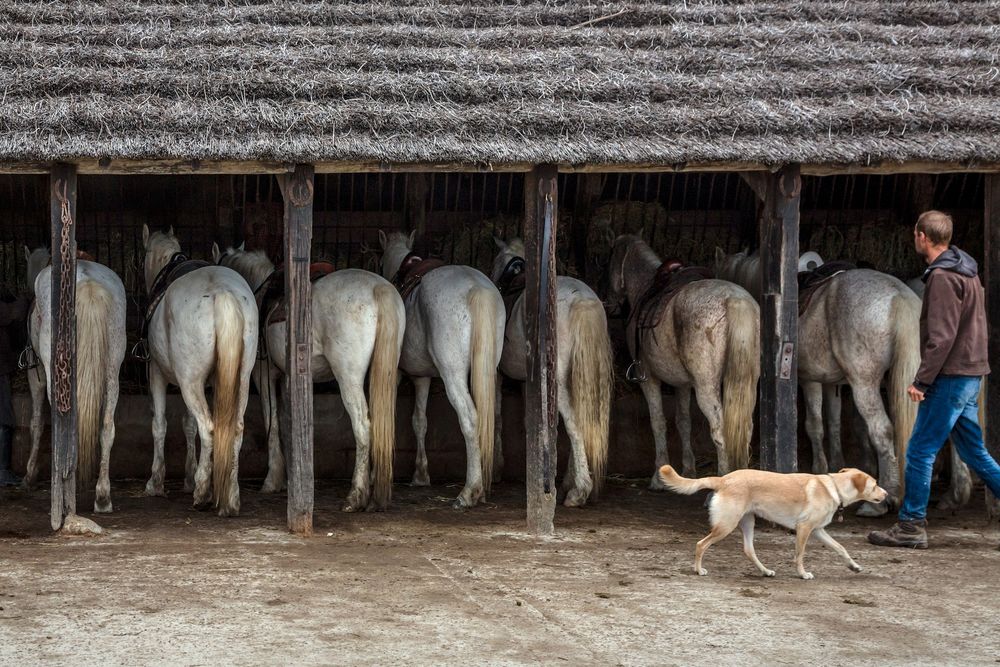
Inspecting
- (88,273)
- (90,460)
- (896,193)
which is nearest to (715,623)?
(90,460)

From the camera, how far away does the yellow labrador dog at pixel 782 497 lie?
23.0 feet

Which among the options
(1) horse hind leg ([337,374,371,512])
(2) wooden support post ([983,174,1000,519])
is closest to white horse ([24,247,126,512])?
(1) horse hind leg ([337,374,371,512])

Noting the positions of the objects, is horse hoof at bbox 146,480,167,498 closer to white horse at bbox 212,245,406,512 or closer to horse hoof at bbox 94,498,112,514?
horse hoof at bbox 94,498,112,514

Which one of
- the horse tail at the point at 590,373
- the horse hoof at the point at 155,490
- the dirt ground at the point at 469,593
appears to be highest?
the horse tail at the point at 590,373

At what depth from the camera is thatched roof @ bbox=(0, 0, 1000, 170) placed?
788 centimetres

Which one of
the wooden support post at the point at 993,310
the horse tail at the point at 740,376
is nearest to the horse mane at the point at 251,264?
the horse tail at the point at 740,376

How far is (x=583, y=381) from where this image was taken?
30.5 ft

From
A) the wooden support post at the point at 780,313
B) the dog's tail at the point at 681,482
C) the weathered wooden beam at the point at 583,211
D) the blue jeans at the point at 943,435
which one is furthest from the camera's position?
the weathered wooden beam at the point at 583,211

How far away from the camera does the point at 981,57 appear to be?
30.0 feet

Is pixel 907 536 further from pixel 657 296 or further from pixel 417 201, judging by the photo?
pixel 417 201

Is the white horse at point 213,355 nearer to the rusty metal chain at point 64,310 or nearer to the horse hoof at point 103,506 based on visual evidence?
the horse hoof at point 103,506

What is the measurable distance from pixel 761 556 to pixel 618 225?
182 inches

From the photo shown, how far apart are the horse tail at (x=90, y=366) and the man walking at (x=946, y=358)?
5534mm

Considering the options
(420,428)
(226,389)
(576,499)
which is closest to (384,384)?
(226,389)
